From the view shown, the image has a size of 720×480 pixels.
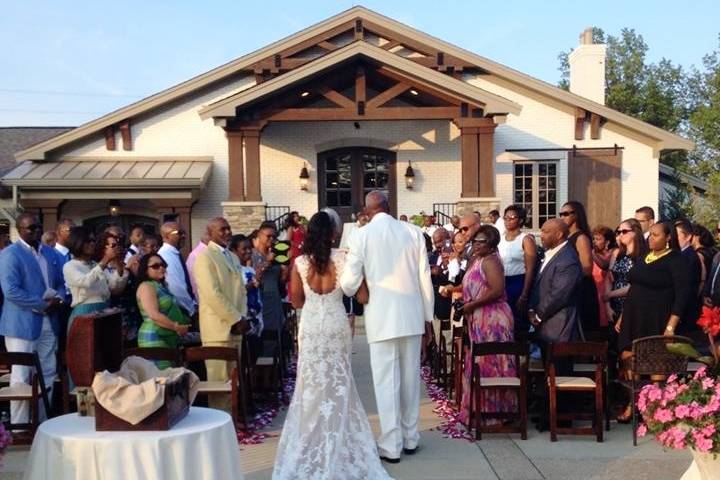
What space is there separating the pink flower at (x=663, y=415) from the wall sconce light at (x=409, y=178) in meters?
14.0

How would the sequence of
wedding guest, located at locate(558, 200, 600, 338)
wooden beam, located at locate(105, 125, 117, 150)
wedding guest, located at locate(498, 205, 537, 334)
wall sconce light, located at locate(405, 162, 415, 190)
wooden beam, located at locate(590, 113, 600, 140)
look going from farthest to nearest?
wooden beam, located at locate(590, 113, 600, 140) → wall sconce light, located at locate(405, 162, 415, 190) → wooden beam, located at locate(105, 125, 117, 150) → wedding guest, located at locate(498, 205, 537, 334) → wedding guest, located at locate(558, 200, 600, 338)

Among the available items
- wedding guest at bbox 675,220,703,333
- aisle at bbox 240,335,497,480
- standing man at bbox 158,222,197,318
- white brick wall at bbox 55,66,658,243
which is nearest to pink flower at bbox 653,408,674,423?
aisle at bbox 240,335,497,480

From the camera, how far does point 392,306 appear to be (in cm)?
596

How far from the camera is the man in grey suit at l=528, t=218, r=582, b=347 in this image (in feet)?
22.5

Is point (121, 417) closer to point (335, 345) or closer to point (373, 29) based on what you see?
point (335, 345)

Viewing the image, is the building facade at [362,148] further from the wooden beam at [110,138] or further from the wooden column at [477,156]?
the wooden column at [477,156]

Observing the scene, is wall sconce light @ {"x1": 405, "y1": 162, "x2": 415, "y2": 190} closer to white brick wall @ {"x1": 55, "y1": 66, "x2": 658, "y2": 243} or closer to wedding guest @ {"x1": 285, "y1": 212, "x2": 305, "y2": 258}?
white brick wall @ {"x1": 55, "y1": 66, "x2": 658, "y2": 243}

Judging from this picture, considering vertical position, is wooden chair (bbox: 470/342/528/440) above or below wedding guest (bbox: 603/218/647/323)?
below

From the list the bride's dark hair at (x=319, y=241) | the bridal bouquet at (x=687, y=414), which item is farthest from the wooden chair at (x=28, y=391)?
the bridal bouquet at (x=687, y=414)

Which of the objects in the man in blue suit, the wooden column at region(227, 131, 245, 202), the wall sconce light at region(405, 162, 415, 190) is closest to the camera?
the man in blue suit

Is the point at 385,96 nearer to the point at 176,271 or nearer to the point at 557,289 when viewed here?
the point at 176,271

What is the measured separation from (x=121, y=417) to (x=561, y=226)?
15.3 feet

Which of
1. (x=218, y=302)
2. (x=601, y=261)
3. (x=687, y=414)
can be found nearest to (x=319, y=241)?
(x=218, y=302)

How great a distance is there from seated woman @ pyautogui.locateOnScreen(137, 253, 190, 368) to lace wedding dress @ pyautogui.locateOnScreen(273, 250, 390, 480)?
1548mm
